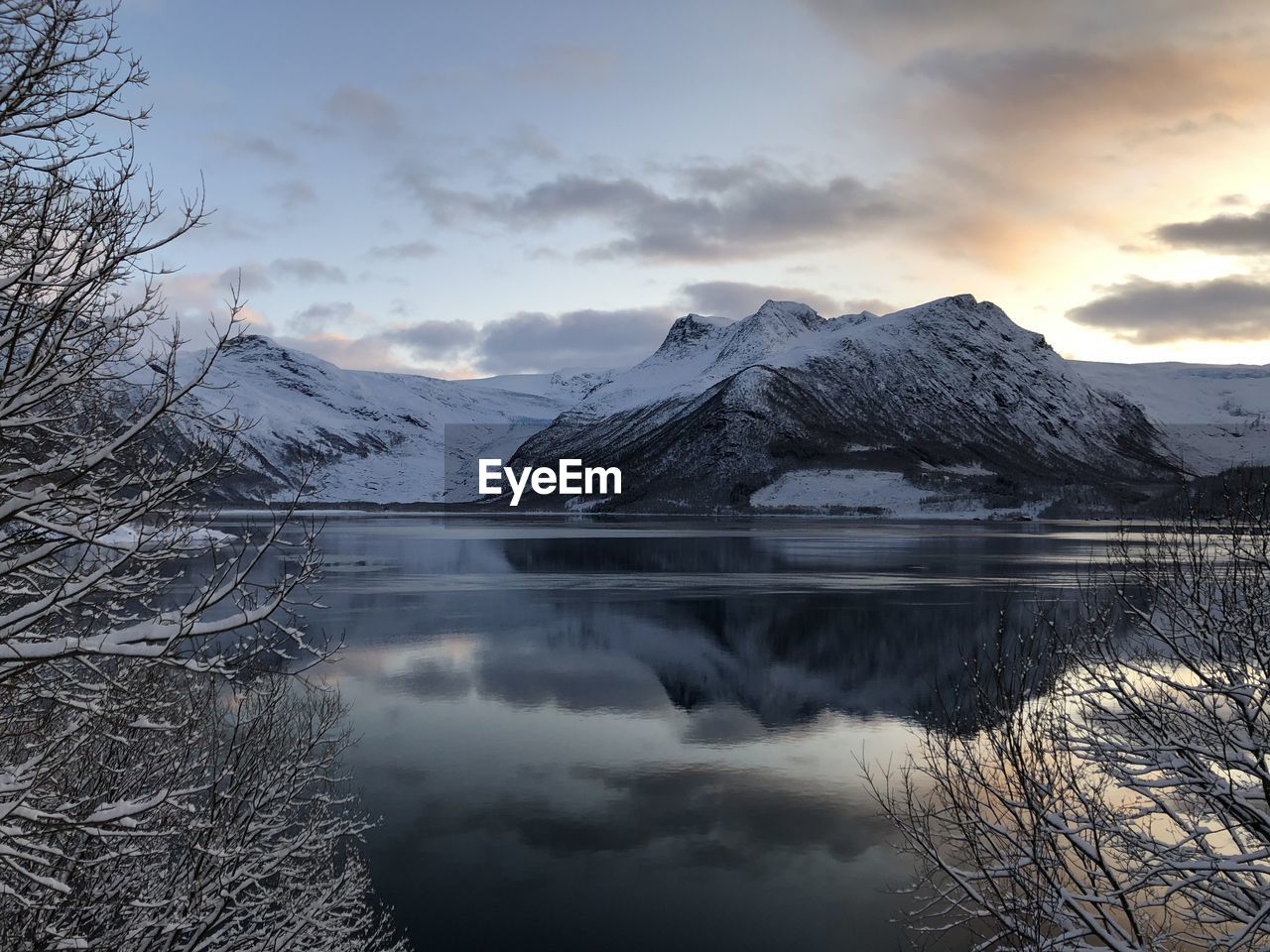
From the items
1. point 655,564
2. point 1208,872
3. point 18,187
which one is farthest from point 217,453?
point 655,564

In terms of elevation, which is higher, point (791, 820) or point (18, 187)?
point (18, 187)

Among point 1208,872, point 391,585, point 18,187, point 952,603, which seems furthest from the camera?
point 391,585

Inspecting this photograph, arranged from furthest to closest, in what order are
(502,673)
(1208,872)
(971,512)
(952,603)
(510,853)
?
(971,512)
(952,603)
(502,673)
(510,853)
(1208,872)

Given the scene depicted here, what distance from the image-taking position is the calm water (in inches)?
665

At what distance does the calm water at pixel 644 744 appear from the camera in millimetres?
16891

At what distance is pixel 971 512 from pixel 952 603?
156263 millimetres

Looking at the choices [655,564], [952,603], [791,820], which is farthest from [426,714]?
[655,564]

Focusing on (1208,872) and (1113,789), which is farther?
(1113,789)

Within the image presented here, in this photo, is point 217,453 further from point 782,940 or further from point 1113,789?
point 1113,789

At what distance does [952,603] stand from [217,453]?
50.9m

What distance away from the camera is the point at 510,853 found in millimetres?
18953

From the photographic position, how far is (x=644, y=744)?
27359mm

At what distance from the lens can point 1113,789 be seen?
2223cm

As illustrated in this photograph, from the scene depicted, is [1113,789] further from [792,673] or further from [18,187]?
[18,187]
